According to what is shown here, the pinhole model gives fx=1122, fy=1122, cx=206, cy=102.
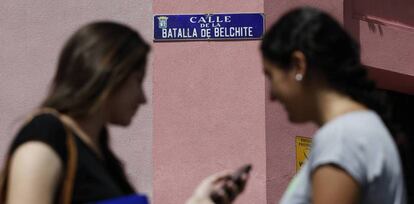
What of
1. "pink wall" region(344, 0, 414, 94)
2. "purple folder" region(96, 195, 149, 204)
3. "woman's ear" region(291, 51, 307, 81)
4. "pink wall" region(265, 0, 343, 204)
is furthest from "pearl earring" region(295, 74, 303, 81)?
"pink wall" region(344, 0, 414, 94)

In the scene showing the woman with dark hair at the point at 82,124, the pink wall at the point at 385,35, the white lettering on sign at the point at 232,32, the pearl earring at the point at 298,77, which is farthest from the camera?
the pink wall at the point at 385,35

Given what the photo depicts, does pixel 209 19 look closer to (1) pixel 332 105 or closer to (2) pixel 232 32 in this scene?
(2) pixel 232 32

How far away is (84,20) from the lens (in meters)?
8.52

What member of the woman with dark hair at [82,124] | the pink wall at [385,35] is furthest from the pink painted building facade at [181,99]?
the woman with dark hair at [82,124]

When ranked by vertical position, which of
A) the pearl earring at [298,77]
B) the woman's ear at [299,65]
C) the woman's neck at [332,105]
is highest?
the woman's ear at [299,65]

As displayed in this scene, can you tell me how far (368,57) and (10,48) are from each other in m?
2.84

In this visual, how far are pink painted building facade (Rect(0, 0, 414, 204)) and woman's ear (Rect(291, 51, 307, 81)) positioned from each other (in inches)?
199

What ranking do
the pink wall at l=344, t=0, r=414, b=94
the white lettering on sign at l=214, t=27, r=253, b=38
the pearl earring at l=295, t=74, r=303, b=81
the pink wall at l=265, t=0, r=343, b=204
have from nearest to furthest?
the pearl earring at l=295, t=74, r=303, b=81 → the pink wall at l=265, t=0, r=343, b=204 → the white lettering on sign at l=214, t=27, r=253, b=38 → the pink wall at l=344, t=0, r=414, b=94

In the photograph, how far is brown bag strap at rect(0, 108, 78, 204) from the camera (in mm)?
3062

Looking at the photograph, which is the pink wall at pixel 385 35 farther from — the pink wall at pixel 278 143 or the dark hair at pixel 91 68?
the dark hair at pixel 91 68

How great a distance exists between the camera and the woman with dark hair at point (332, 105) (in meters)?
3.03

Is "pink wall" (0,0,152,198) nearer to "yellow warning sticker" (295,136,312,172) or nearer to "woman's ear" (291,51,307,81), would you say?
"yellow warning sticker" (295,136,312,172)

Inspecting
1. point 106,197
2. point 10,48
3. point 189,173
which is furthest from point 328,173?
point 10,48

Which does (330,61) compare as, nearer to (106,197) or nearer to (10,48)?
(106,197)
